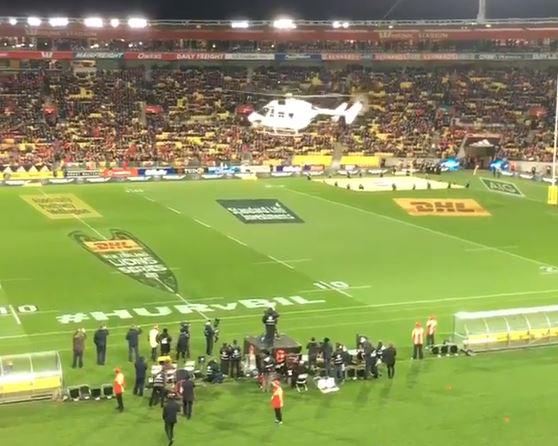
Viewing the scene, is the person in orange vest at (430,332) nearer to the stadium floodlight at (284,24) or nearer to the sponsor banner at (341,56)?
the stadium floodlight at (284,24)

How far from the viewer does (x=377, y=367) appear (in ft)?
78.0

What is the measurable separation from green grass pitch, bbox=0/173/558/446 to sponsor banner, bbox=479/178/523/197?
1024mm

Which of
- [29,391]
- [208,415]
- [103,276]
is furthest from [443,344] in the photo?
[103,276]

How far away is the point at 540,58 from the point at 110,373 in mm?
73068

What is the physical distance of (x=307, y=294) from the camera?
32969mm

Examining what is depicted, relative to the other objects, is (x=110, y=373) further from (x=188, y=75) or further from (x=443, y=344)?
(x=188, y=75)

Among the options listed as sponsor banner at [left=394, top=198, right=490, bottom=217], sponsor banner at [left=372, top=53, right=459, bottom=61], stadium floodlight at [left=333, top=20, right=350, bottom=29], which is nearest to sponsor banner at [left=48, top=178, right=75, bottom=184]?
sponsor banner at [left=394, top=198, right=490, bottom=217]

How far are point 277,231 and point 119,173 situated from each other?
25.3 meters

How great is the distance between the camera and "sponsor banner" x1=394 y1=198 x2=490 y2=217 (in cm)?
5356

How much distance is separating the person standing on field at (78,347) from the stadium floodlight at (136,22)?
200 ft

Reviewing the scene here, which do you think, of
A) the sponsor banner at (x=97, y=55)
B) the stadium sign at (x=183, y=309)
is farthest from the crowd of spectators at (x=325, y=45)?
the stadium sign at (x=183, y=309)

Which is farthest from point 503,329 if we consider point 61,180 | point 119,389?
point 61,180

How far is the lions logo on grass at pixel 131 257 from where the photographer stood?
34844 millimetres

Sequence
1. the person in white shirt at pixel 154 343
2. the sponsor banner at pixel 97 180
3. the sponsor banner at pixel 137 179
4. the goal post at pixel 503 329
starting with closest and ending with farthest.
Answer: the person in white shirt at pixel 154 343
the goal post at pixel 503 329
the sponsor banner at pixel 97 180
the sponsor banner at pixel 137 179
